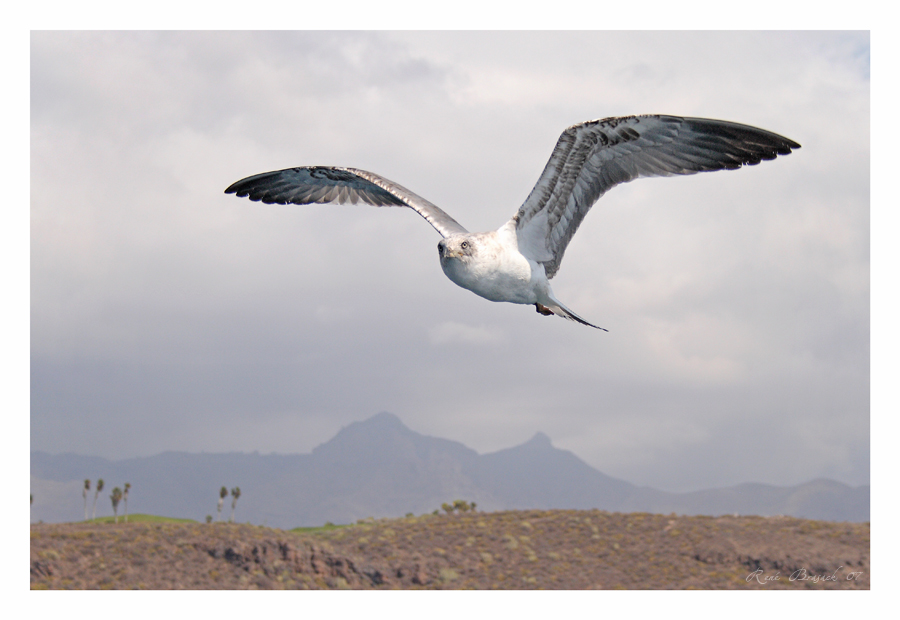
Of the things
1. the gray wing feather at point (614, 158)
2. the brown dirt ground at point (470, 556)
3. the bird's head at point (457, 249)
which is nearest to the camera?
the bird's head at point (457, 249)

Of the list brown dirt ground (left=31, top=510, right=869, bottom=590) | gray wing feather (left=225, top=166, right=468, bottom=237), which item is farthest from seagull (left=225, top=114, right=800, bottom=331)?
brown dirt ground (left=31, top=510, right=869, bottom=590)

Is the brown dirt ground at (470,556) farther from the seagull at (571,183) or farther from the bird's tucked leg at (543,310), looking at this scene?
the seagull at (571,183)

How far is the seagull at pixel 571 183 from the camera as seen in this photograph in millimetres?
8641

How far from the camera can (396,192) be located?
36.0 ft

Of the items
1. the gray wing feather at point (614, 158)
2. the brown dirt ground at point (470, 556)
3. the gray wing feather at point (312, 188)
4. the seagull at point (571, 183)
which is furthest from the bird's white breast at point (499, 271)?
the brown dirt ground at point (470, 556)

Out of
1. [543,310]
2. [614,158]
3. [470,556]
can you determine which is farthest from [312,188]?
[470,556]

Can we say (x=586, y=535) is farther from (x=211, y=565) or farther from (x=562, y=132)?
(x=562, y=132)

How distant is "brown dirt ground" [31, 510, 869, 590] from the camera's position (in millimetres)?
21406

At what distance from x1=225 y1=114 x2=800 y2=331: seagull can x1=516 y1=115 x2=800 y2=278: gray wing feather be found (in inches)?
0.4

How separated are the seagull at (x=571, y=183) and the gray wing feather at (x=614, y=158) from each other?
0.04 ft

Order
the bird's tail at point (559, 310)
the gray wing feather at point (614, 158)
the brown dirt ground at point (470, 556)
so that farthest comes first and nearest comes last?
the brown dirt ground at point (470, 556) → the bird's tail at point (559, 310) → the gray wing feather at point (614, 158)

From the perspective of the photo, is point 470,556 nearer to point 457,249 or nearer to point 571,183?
point 571,183

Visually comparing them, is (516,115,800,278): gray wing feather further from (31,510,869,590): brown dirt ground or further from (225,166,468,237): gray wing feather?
(31,510,869,590): brown dirt ground

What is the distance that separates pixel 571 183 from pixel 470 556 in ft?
55.8
